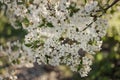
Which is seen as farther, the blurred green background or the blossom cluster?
the blurred green background

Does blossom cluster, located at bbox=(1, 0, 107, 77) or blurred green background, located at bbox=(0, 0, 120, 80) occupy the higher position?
blurred green background, located at bbox=(0, 0, 120, 80)

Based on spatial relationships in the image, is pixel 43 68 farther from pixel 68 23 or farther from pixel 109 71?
pixel 68 23

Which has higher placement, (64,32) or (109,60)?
(109,60)

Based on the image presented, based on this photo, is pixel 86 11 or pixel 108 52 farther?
pixel 108 52

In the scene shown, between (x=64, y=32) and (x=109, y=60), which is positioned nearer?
(x=64, y=32)

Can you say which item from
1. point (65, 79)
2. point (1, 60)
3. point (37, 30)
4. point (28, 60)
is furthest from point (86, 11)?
point (65, 79)

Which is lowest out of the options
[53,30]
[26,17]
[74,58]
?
[74,58]

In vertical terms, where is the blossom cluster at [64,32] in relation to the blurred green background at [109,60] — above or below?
below

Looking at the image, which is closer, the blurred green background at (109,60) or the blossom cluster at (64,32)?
the blossom cluster at (64,32)
